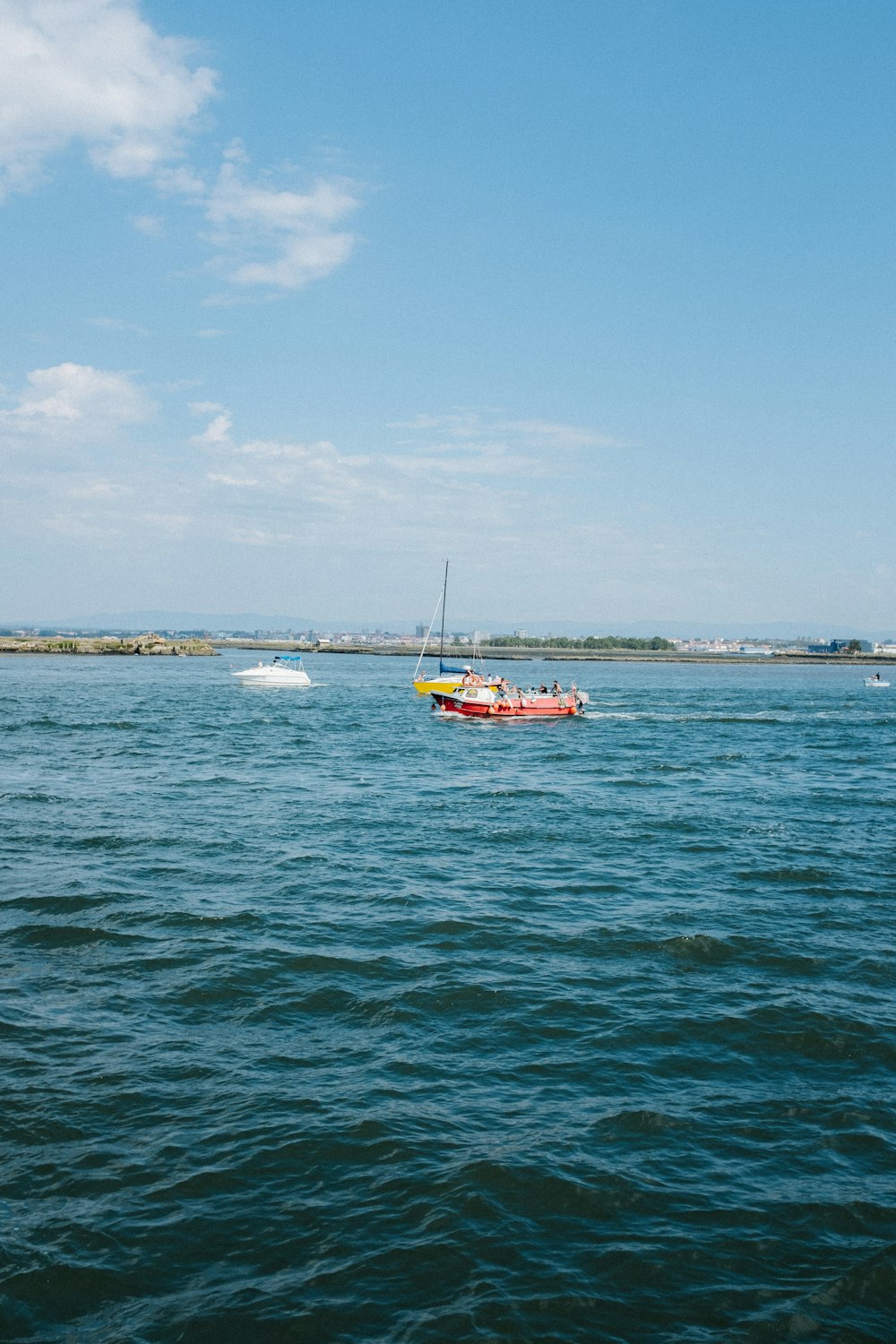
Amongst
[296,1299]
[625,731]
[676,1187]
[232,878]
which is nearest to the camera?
[296,1299]

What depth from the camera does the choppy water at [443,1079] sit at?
7.21m

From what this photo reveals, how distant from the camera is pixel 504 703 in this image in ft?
A: 191

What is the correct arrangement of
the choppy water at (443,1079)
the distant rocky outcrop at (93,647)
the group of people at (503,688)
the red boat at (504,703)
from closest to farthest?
the choppy water at (443,1079) → the red boat at (504,703) → the group of people at (503,688) → the distant rocky outcrop at (93,647)

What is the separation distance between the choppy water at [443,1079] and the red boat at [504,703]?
32286 millimetres

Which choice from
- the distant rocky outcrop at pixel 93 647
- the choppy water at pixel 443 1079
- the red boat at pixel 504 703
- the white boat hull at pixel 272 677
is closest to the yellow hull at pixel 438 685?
the red boat at pixel 504 703

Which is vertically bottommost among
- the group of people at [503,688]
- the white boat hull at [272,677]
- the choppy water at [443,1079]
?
the choppy water at [443,1079]

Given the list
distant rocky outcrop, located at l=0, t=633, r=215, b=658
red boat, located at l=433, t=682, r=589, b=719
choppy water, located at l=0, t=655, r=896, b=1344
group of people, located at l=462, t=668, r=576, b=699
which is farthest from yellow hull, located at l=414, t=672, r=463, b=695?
distant rocky outcrop, located at l=0, t=633, r=215, b=658

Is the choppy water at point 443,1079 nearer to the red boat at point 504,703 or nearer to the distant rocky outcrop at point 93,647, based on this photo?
the red boat at point 504,703

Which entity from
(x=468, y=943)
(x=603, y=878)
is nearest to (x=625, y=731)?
(x=603, y=878)

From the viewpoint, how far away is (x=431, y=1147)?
9.07 meters

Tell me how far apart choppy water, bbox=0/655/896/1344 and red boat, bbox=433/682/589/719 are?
3229 cm

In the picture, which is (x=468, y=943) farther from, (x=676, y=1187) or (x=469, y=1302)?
(x=469, y=1302)

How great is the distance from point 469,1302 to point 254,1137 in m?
2.98

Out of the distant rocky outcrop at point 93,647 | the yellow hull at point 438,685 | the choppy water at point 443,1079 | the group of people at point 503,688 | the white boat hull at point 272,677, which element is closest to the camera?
the choppy water at point 443,1079
